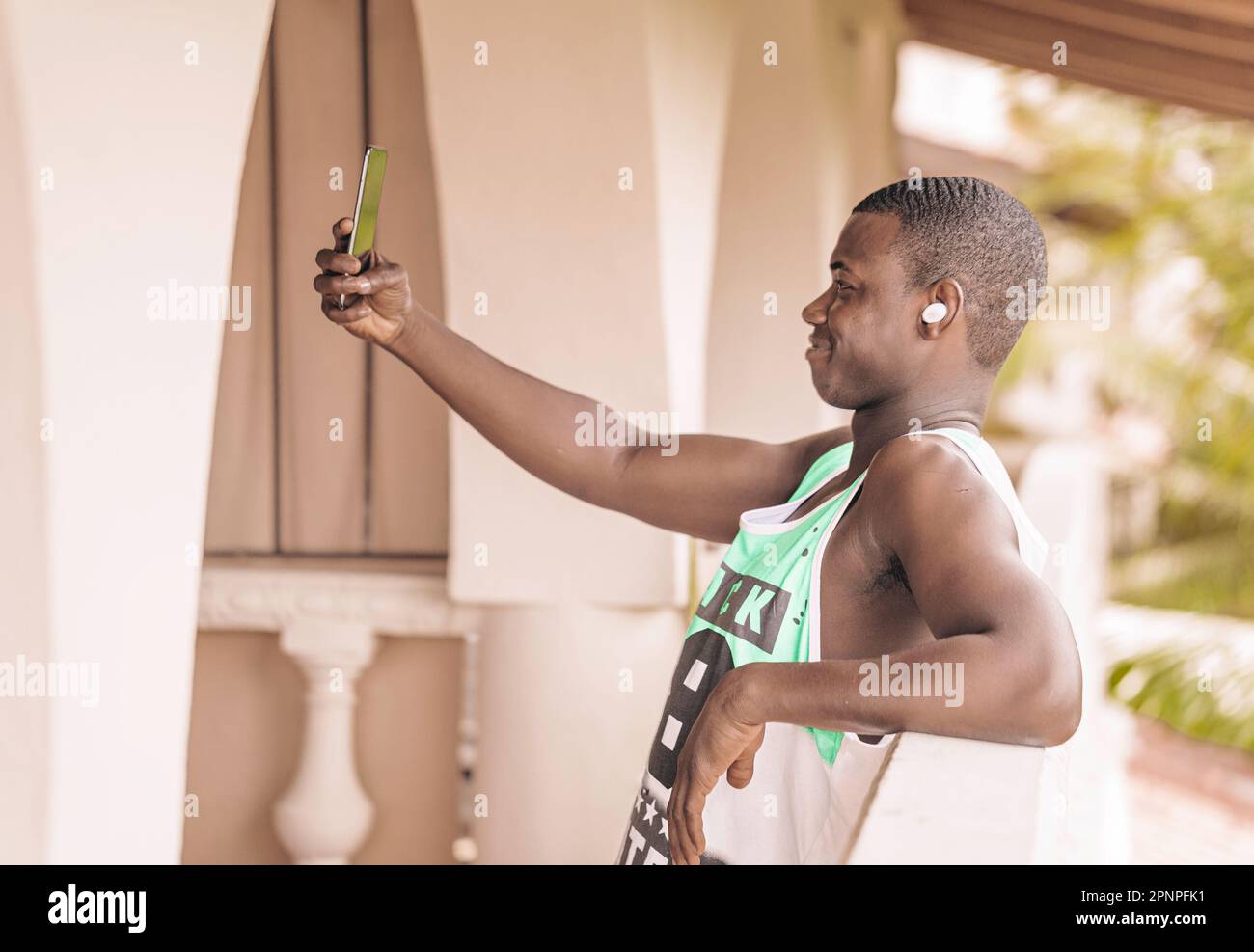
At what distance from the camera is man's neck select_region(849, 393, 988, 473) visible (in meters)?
1.42

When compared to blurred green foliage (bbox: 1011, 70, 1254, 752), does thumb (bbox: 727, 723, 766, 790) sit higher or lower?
lower

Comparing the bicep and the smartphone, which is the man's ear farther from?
the smartphone

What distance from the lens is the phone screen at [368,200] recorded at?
1552 mm

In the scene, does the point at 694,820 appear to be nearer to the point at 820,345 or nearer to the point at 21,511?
the point at 820,345

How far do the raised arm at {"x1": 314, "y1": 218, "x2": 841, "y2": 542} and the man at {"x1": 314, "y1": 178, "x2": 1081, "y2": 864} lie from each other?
0.31 feet

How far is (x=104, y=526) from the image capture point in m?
1.61

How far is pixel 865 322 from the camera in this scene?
142 centimetres

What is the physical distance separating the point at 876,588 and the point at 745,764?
22 cm

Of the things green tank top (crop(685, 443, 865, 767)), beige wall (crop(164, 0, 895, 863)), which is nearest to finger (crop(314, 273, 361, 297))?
green tank top (crop(685, 443, 865, 767))

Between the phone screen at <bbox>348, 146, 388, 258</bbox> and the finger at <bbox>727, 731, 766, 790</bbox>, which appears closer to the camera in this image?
the finger at <bbox>727, 731, 766, 790</bbox>

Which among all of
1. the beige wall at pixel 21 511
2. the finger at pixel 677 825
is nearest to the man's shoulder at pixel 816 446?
the finger at pixel 677 825

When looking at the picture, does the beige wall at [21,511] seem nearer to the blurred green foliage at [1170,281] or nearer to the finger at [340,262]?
the finger at [340,262]
